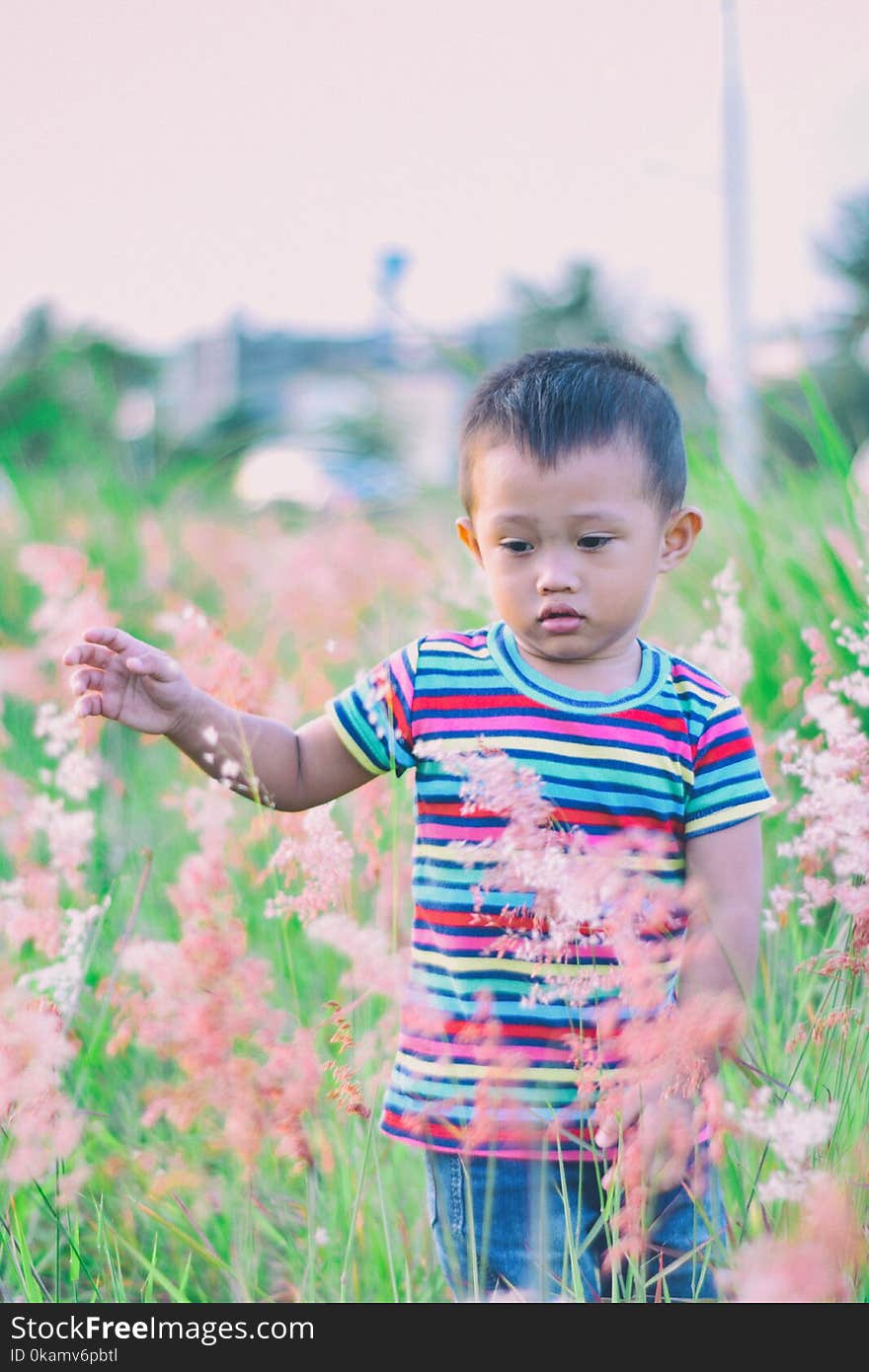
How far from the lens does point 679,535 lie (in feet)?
5.29

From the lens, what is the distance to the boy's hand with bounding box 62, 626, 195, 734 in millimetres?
1471

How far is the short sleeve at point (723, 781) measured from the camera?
1486 mm

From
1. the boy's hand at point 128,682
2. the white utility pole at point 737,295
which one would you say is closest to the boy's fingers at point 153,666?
the boy's hand at point 128,682

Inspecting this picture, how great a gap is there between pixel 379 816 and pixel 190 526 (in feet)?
12.1

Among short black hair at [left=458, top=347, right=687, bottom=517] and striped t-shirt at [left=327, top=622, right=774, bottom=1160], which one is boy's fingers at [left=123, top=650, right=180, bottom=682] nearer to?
striped t-shirt at [left=327, top=622, right=774, bottom=1160]

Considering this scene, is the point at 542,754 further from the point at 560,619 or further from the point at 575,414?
the point at 575,414

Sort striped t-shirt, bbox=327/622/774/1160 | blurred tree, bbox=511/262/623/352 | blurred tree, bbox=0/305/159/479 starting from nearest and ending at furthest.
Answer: striped t-shirt, bbox=327/622/774/1160 < blurred tree, bbox=0/305/159/479 < blurred tree, bbox=511/262/623/352

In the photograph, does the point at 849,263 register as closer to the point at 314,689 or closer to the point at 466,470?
the point at 314,689

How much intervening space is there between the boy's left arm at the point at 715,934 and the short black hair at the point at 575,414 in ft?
1.25

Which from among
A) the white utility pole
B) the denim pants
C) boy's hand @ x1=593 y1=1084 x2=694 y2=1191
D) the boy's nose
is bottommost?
the denim pants

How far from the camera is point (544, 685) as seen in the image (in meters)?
1.53

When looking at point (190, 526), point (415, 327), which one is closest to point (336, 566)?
point (190, 526)

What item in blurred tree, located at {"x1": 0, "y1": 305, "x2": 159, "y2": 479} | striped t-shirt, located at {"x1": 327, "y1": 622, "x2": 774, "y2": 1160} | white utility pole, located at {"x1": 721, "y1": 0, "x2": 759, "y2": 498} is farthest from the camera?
blurred tree, located at {"x1": 0, "y1": 305, "x2": 159, "y2": 479}

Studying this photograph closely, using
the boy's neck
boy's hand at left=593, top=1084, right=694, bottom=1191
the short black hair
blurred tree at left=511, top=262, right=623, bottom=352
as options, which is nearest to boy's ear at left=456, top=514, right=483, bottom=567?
the short black hair
